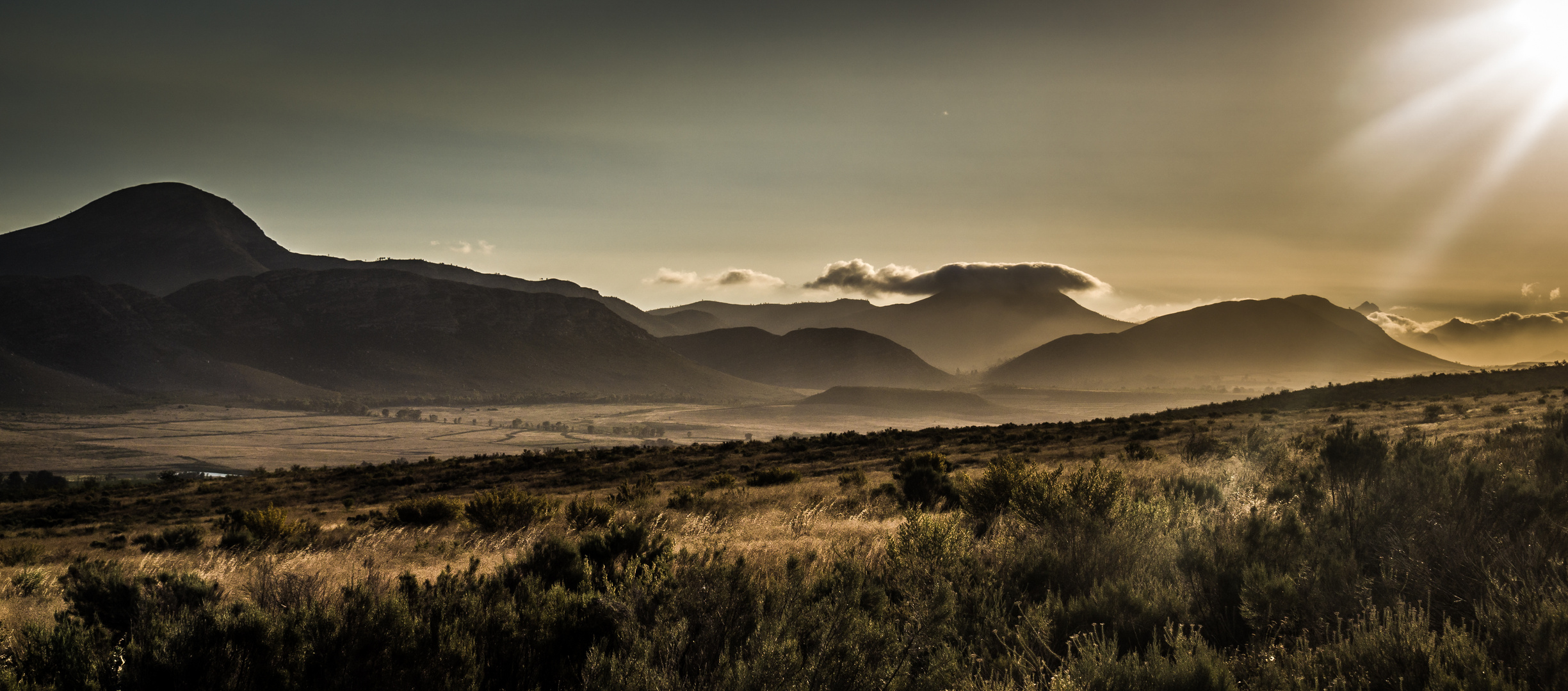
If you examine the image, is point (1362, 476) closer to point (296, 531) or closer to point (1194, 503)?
point (1194, 503)

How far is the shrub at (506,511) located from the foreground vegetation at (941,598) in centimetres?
94

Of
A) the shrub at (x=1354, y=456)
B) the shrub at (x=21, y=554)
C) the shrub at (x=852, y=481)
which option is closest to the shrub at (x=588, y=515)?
the shrub at (x=852, y=481)

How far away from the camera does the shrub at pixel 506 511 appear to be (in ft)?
45.2

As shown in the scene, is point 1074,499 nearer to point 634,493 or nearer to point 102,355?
point 634,493

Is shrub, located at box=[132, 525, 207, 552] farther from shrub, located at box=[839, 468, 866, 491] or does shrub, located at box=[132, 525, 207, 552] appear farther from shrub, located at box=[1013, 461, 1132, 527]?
shrub, located at box=[1013, 461, 1132, 527]

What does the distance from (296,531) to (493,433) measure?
13486cm

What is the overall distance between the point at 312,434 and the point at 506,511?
146 meters

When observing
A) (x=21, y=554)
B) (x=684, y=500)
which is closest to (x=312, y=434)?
(x=21, y=554)

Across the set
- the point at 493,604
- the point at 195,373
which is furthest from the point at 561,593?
the point at 195,373

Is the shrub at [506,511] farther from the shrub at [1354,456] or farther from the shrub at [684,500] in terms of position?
the shrub at [1354,456]

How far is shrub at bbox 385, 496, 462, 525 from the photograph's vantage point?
15.7 metres

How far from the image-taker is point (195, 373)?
193875 mm

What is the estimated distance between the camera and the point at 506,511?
47.2 feet

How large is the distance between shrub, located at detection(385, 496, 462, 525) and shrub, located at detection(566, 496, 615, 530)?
129 inches
